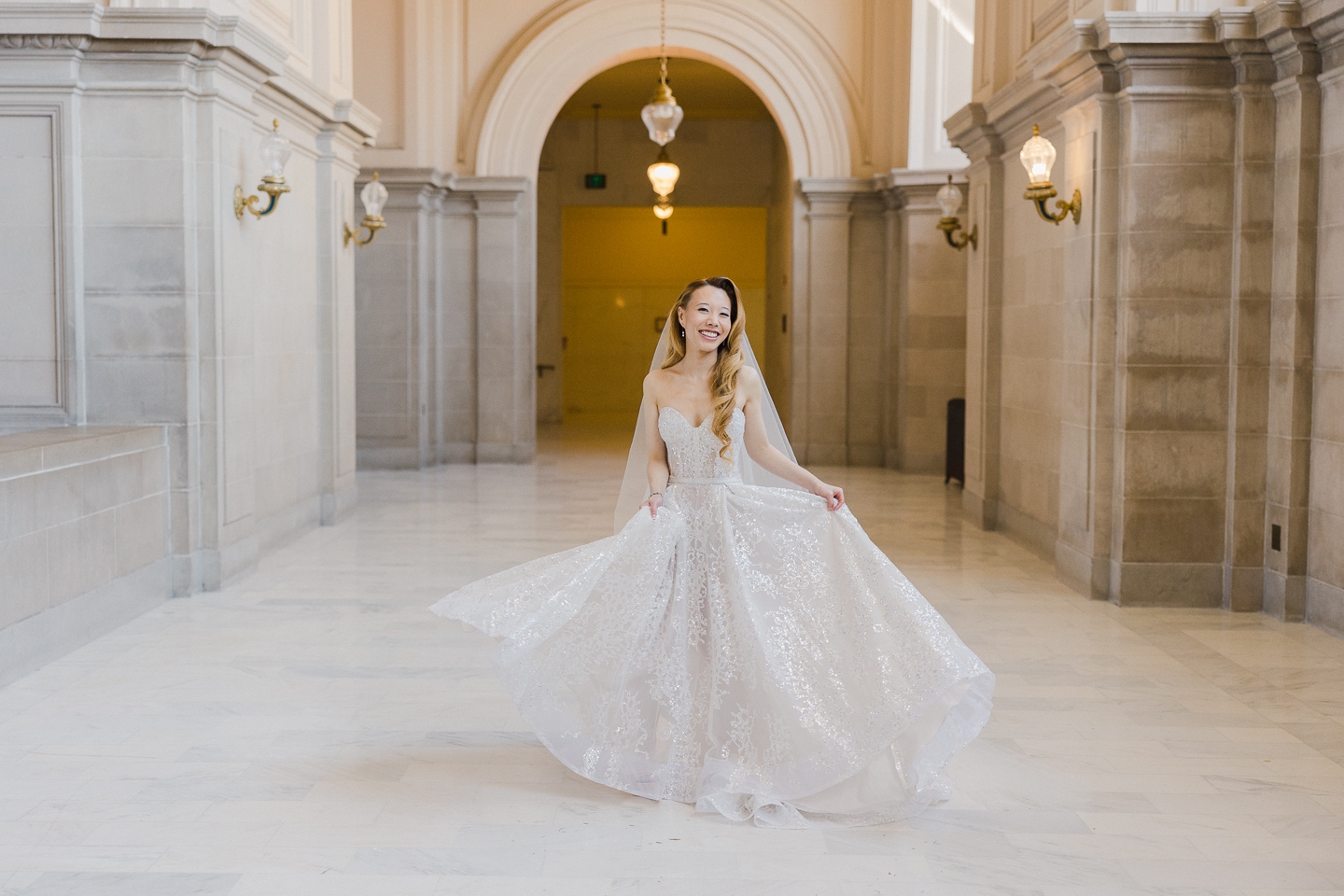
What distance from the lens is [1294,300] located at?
7.11 metres

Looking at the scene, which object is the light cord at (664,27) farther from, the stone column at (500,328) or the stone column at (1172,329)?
the stone column at (1172,329)

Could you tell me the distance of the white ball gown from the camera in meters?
4.12

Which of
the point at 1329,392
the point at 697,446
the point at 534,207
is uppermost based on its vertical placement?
the point at 534,207

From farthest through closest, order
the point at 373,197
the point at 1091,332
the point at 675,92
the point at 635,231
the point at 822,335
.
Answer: the point at 635,231
the point at 675,92
the point at 822,335
the point at 373,197
the point at 1091,332

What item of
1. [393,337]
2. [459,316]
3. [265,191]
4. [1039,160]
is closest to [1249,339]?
[1039,160]

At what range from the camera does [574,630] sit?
4285 mm

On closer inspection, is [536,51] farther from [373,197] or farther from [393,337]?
[373,197]

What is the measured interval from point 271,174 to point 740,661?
5263mm

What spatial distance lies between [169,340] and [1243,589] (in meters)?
6.29

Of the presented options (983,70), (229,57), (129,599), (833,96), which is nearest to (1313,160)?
(983,70)

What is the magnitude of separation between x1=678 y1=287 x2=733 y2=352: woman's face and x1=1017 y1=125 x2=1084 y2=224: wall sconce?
418 centimetres

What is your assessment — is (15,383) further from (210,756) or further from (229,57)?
(210,756)

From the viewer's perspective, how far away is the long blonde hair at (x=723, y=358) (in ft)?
14.7

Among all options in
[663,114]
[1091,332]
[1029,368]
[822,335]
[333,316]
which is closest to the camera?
[1091,332]
